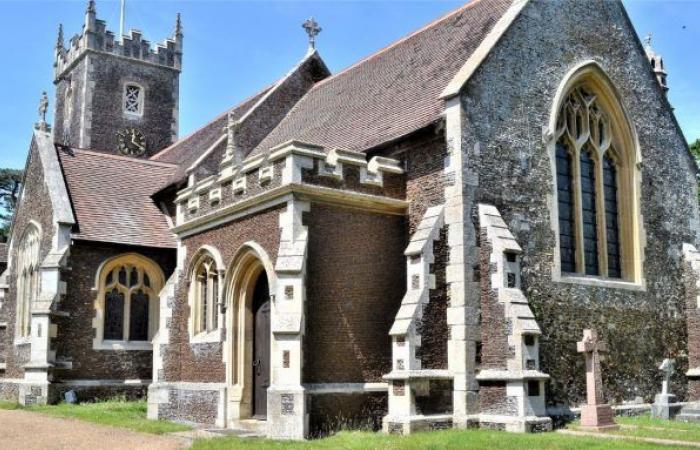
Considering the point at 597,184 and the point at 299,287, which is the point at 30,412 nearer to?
the point at 299,287

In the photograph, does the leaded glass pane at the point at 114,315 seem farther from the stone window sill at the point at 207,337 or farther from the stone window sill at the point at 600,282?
the stone window sill at the point at 600,282

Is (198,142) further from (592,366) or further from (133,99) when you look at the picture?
(592,366)

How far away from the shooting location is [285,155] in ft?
48.0

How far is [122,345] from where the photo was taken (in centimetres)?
2230

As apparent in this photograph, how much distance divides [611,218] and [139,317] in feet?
42.9

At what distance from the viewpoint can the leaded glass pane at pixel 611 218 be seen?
17562mm

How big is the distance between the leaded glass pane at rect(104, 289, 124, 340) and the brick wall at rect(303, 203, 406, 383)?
10103 mm

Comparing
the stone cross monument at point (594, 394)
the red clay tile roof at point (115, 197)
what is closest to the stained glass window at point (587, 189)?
the stone cross monument at point (594, 394)

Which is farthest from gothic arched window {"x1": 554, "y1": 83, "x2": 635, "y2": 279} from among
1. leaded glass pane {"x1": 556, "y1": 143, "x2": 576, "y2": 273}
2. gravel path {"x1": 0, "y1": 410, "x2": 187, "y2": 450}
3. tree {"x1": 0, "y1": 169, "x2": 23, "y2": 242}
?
tree {"x1": 0, "y1": 169, "x2": 23, "y2": 242}

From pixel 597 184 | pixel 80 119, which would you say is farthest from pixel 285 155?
pixel 80 119

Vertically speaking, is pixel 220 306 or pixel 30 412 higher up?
pixel 220 306

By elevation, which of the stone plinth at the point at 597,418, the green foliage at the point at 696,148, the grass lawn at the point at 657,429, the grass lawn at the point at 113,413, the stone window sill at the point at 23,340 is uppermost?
the green foliage at the point at 696,148

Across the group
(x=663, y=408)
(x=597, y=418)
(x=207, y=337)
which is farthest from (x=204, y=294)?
(x=663, y=408)

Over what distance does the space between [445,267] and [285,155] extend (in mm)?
3568
